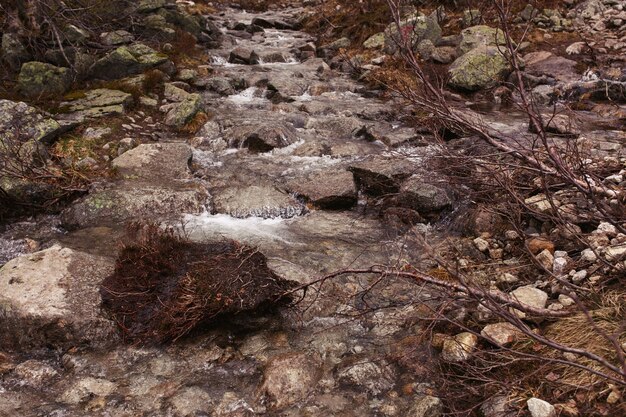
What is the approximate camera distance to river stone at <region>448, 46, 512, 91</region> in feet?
34.9

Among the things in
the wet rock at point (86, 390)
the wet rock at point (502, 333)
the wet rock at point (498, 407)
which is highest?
the wet rock at point (502, 333)

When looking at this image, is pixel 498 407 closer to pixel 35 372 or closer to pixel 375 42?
pixel 35 372

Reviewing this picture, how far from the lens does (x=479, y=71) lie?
10703 mm

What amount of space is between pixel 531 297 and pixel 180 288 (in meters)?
2.78

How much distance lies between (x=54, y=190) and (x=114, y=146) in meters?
1.66

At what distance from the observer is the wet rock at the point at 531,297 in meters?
3.49

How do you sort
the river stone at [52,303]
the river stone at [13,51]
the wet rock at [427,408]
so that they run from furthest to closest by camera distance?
the river stone at [13,51]
the river stone at [52,303]
the wet rock at [427,408]

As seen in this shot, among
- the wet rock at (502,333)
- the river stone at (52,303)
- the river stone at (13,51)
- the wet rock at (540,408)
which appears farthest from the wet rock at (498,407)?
the river stone at (13,51)

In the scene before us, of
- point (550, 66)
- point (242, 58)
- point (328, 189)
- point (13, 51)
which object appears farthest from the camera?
point (242, 58)

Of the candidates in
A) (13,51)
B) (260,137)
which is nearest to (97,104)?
(13,51)

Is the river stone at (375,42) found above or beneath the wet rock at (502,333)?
beneath

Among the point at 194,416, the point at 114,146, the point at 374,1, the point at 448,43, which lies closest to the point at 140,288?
the point at 194,416

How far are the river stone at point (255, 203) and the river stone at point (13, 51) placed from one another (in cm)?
522

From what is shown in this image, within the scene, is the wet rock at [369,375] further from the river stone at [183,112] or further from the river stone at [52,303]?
the river stone at [183,112]
